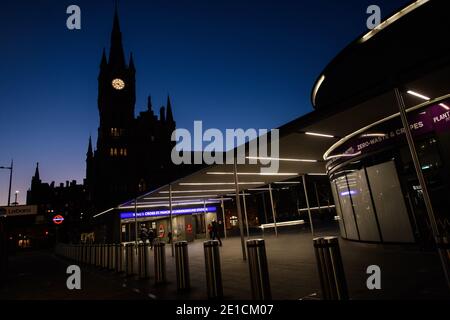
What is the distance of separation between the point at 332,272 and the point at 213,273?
2.48 metres

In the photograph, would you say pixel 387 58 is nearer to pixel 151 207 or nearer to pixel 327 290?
pixel 327 290

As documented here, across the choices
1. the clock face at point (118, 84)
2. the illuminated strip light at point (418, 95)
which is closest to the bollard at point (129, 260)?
the illuminated strip light at point (418, 95)

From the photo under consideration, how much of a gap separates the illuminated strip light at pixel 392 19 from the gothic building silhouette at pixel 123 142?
72.3m

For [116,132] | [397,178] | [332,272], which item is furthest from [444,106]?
[116,132]

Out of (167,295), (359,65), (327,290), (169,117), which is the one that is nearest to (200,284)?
(167,295)

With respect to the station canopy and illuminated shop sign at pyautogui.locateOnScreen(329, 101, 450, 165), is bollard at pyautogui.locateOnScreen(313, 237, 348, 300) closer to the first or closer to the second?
the station canopy

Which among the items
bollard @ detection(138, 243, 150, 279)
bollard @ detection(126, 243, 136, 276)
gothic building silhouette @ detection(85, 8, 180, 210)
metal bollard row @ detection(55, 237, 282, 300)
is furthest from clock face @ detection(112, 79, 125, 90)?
bollard @ detection(138, 243, 150, 279)

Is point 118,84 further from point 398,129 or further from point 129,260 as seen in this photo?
point 398,129

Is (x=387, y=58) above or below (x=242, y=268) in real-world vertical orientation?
above

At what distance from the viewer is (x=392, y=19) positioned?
9219 millimetres

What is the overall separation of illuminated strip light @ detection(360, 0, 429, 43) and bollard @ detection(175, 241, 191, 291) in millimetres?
9751

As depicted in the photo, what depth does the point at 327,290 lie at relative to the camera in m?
4.29

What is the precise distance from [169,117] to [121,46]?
34.5 metres

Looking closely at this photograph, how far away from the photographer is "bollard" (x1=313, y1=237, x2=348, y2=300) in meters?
4.21
